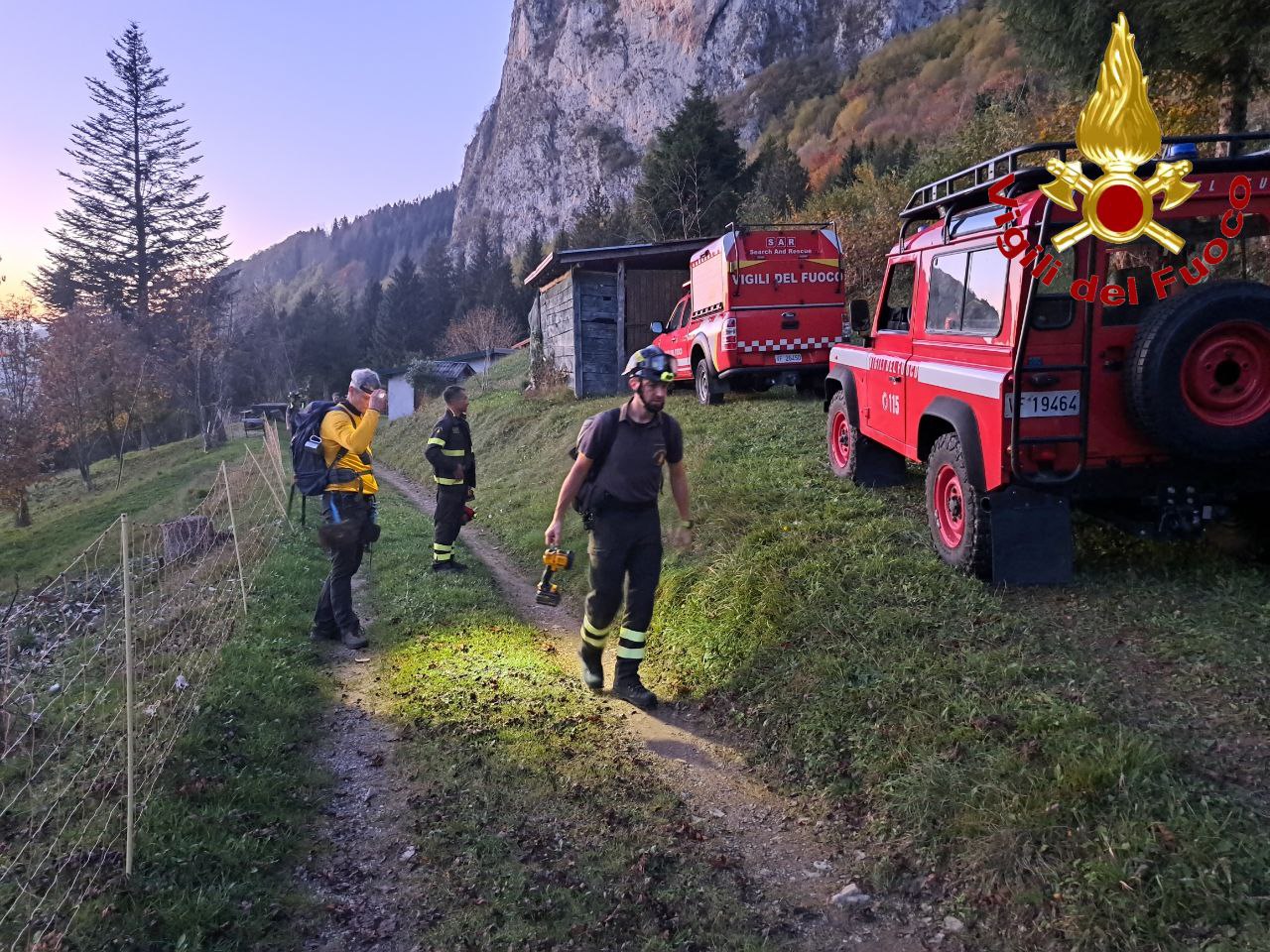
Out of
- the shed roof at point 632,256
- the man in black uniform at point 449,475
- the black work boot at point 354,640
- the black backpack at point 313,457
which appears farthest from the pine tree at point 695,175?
the black work boot at point 354,640

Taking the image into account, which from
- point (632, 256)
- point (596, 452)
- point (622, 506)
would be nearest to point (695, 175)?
point (632, 256)

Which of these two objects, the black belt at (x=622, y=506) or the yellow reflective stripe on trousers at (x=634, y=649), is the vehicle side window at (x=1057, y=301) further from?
the yellow reflective stripe on trousers at (x=634, y=649)

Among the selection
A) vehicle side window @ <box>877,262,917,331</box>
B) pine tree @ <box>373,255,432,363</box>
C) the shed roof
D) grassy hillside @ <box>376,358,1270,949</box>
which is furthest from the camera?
pine tree @ <box>373,255,432,363</box>

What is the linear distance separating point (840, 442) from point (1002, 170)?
126 inches

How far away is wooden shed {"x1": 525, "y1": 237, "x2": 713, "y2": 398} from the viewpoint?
18.7 metres

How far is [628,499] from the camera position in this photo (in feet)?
15.9

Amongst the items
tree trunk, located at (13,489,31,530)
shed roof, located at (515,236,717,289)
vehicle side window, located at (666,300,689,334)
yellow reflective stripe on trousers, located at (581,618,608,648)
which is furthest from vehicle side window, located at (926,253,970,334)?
tree trunk, located at (13,489,31,530)

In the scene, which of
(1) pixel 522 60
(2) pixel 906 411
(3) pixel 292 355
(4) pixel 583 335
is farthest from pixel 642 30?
(2) pixel 906 411

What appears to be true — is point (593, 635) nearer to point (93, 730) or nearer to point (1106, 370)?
point (93, 730)

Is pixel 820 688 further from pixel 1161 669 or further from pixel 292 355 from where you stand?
pixel 292 355

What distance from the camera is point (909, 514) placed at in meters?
6.57

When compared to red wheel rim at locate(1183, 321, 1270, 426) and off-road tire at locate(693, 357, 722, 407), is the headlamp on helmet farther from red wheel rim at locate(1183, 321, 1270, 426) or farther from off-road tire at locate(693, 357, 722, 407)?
off-road tire at locate(693, 357, 722, 407)

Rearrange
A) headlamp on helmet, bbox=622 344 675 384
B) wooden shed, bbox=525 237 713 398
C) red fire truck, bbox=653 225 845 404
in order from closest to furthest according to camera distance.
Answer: headlamp on helmet, bbox=622 344 675 384, red fire truck, bbox=653 225 845 404, wooden shed, bbox=525 237 713 398

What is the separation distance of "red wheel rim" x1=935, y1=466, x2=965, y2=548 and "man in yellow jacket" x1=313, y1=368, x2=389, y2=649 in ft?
13.4
